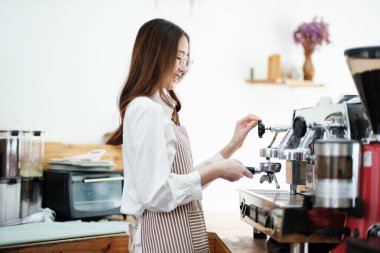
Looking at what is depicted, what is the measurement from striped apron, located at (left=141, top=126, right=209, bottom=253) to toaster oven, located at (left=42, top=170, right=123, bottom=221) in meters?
1.08

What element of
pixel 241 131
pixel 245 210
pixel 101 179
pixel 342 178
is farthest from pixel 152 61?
pixel 101 179

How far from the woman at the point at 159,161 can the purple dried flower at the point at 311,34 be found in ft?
7.09

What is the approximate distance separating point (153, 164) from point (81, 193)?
130 centimetres

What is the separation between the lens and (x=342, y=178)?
1218 millimetres

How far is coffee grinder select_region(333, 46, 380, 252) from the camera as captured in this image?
3.98 ft

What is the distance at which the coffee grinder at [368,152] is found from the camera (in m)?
1.21

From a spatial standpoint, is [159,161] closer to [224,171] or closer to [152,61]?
[224,171]

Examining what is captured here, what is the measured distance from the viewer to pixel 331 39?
3.90m

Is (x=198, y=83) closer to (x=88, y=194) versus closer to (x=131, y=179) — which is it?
(x=88, y=194)

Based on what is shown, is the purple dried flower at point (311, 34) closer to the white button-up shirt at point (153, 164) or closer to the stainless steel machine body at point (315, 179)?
the stainless steel machine body at point (315, 179)

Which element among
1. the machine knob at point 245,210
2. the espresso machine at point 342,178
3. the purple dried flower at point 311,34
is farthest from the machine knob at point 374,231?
the purple dried flower at point 311,34

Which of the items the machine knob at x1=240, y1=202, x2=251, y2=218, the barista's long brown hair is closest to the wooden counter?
the machine knob at x1=240, y1=202, x2=251, y2=218

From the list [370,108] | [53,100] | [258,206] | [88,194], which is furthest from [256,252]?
[53,100]

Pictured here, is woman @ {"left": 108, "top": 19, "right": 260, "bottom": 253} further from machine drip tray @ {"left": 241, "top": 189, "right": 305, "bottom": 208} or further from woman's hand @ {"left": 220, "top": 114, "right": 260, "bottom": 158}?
woman's hand @ {"left": 220, "top": 114, "right": 260, "bottom": 158}
